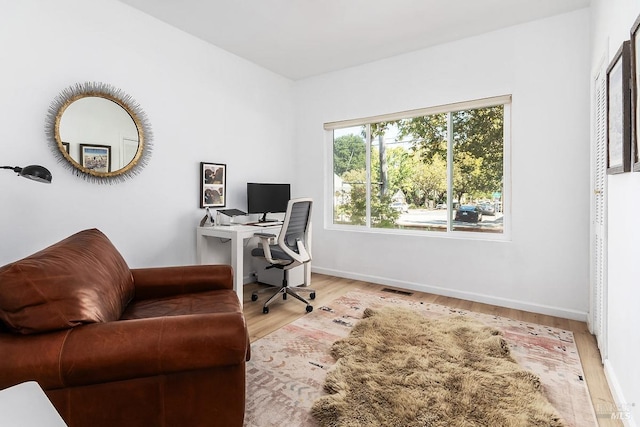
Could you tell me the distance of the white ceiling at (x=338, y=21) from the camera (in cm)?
279

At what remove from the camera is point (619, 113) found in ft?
5.67

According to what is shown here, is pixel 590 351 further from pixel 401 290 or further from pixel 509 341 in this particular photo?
pixel 401 290

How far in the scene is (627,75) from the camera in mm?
1600

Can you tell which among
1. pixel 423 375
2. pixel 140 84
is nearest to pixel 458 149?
pixel 423 375

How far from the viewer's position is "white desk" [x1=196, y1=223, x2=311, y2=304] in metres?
3.05

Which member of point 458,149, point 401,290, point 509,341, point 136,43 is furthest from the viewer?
point 401,290

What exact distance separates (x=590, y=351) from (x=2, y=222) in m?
4.19

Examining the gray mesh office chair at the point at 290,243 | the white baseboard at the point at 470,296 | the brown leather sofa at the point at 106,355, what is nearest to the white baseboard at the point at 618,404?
the white baseboard at the point at 470,296

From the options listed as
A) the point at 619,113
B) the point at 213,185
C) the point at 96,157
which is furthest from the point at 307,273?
the point at 619,113

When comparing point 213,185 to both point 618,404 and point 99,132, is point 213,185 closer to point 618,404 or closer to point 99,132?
point 99,132

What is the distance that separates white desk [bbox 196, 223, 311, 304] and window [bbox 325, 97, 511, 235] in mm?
1359

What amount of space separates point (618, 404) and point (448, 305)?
161 centimetres

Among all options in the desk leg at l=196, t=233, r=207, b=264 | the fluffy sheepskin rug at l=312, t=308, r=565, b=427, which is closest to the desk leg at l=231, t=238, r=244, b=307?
the desk leg at l=196, t=233, r=207, b=264

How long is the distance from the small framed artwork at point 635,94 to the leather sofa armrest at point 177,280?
229 cm
